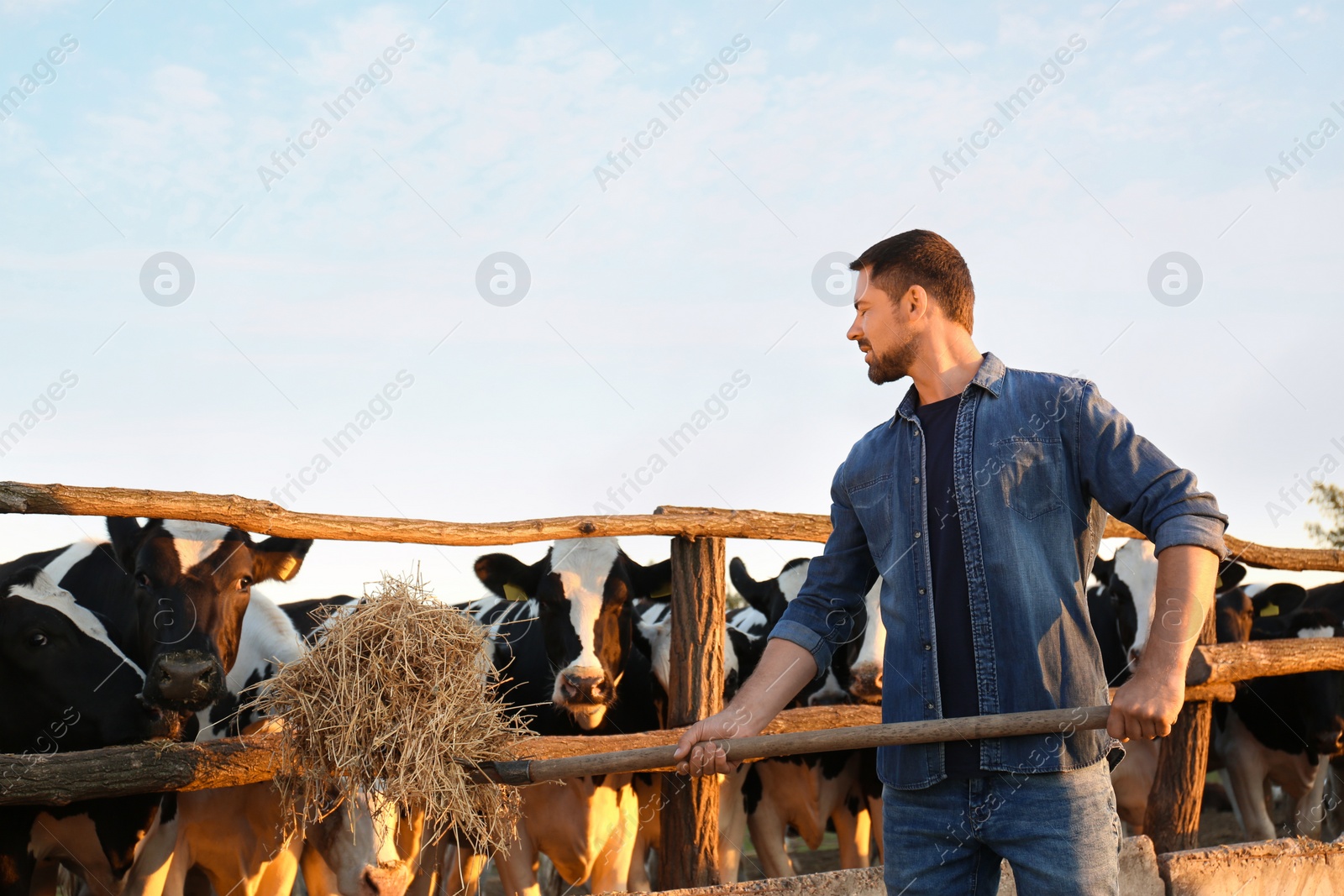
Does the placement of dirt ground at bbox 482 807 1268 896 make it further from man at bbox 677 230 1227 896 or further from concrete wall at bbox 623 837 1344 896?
man at bbox 677 230 1227 896

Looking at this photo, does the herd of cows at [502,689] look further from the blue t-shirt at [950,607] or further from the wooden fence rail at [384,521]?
the blue t-shirt at [950,607]

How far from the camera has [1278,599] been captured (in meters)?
9.02

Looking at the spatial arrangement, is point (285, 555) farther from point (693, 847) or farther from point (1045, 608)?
point (1045, 608)

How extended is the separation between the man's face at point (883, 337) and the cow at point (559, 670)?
356cm

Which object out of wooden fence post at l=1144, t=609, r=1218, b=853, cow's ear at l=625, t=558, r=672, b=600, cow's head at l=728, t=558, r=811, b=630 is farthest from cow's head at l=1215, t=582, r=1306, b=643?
cow's ear at l=625, t=558, r=672, b=600

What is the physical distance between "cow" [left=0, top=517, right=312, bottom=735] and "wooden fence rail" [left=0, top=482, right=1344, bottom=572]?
76 centimetres

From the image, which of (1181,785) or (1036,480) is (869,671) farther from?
(1036,480)

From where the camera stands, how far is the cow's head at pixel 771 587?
8.25 metres

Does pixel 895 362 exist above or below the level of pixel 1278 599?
above

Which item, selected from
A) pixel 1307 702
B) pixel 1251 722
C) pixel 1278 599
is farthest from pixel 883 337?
pixel 1278 599

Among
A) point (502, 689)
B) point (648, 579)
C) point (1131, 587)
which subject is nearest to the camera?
point (502, 689)

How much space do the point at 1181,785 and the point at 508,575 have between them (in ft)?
12.4

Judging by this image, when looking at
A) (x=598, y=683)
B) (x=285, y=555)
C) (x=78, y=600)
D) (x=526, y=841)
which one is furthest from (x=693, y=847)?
(x=78, y=600)

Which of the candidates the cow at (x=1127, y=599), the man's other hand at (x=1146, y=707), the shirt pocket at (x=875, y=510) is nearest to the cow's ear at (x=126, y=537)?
the shirt pocket at (x=875, y=510)
